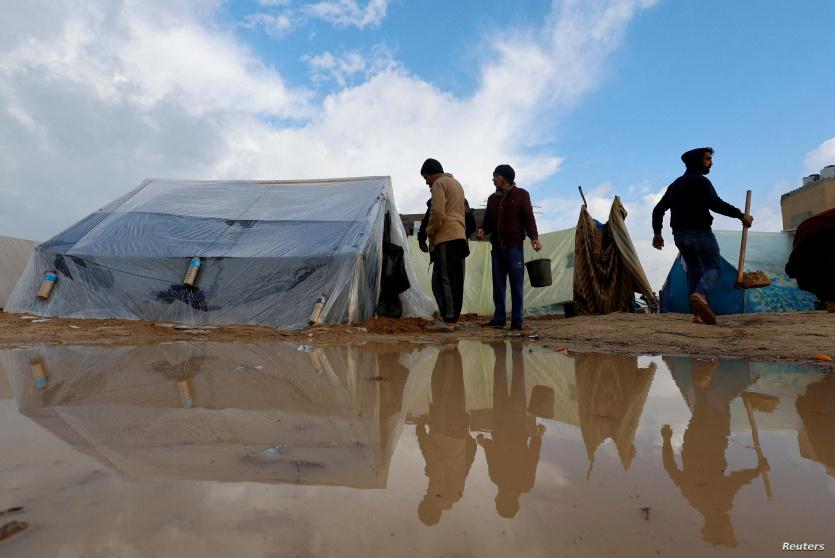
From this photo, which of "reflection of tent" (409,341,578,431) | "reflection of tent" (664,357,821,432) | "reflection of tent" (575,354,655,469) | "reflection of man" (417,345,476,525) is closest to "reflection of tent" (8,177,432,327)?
"reflection of tent" (409,341,578,431)

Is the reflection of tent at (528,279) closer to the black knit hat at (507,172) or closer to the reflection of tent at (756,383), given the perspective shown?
the black knit hat at (507,172)

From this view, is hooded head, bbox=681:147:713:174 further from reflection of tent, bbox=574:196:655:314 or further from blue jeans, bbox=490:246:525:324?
reflection of tent, bbox=574:196:655:314

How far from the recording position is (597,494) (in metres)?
0.86

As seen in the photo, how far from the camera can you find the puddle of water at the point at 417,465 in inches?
28.1

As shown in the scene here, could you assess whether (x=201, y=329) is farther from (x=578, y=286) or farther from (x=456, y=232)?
(x=578, y=286)

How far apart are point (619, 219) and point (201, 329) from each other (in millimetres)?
6044

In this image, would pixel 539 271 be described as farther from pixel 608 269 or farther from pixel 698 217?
pixel 608 269

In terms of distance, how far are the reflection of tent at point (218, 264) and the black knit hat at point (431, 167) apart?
46.1 inches

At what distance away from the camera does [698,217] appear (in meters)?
4.39

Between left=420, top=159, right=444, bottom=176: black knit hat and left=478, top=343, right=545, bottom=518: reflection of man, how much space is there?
10.5 feet

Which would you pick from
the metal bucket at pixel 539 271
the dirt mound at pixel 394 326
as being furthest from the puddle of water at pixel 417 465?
the metal bucket at pixel 539 271

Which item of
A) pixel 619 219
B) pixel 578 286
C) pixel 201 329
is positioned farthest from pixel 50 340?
pixel 619 219

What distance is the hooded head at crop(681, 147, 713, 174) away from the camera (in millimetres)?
4434

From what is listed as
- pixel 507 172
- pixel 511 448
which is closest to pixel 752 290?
pixel 507 172
